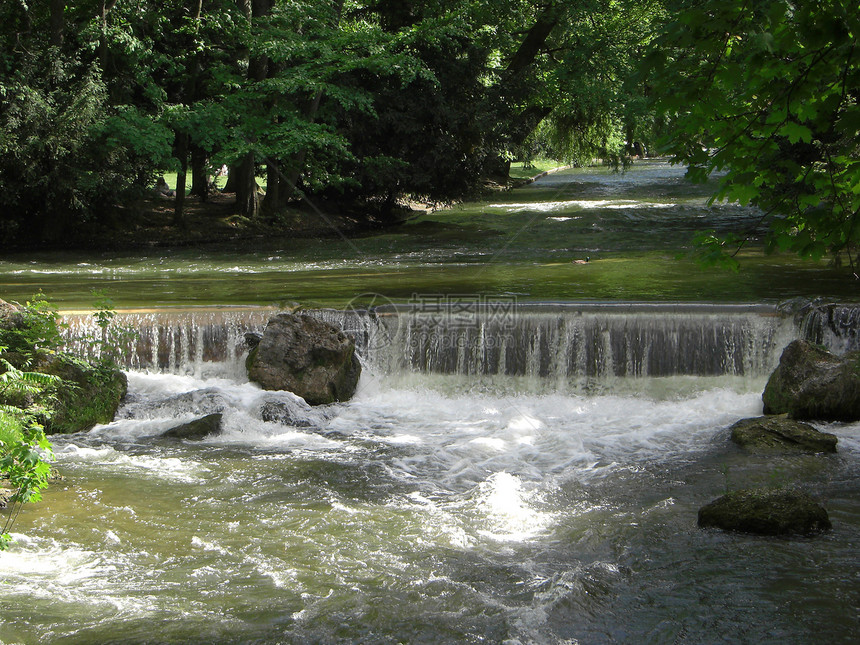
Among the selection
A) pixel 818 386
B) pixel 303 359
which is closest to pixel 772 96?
pixel 818 386

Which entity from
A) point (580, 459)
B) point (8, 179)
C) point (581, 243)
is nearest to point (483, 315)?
point (580, 459)

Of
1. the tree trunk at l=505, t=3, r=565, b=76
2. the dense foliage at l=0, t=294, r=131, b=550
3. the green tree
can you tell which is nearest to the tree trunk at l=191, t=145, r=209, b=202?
the tree trunk at l=505, t=3, r=565, b=76

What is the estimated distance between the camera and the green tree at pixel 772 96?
4418 mm

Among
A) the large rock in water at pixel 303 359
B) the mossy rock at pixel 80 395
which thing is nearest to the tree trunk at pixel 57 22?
the large rock in water at pixel 303 359

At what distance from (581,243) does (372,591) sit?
52.9 ft

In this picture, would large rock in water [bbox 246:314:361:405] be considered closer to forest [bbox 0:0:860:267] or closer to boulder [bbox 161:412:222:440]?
boulder [bbox 161:412:222:440]

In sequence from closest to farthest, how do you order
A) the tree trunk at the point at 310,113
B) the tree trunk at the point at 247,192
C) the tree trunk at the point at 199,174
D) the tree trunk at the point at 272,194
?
1. the tree trunk at the point at 310,113
2. the tree trunk at the point at 247,192
3. the tree trunk at the point at 272,194
4. the tree trunk at the point at 199,174

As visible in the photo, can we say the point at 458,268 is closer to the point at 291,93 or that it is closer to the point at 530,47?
the point at 291,93

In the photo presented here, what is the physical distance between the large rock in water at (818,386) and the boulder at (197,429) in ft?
22.1

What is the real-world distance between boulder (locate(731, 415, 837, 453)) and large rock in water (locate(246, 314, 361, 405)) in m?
5.11

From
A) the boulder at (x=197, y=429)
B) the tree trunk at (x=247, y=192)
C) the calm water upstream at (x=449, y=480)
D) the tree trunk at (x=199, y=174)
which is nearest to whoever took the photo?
the calm water upstream at (x=449, y=480)

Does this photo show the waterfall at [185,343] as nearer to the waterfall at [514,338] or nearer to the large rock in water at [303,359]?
the waterfall at [514,338]

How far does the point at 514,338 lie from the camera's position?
470 inches

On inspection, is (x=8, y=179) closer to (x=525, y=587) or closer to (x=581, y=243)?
(x=581, y=243)
